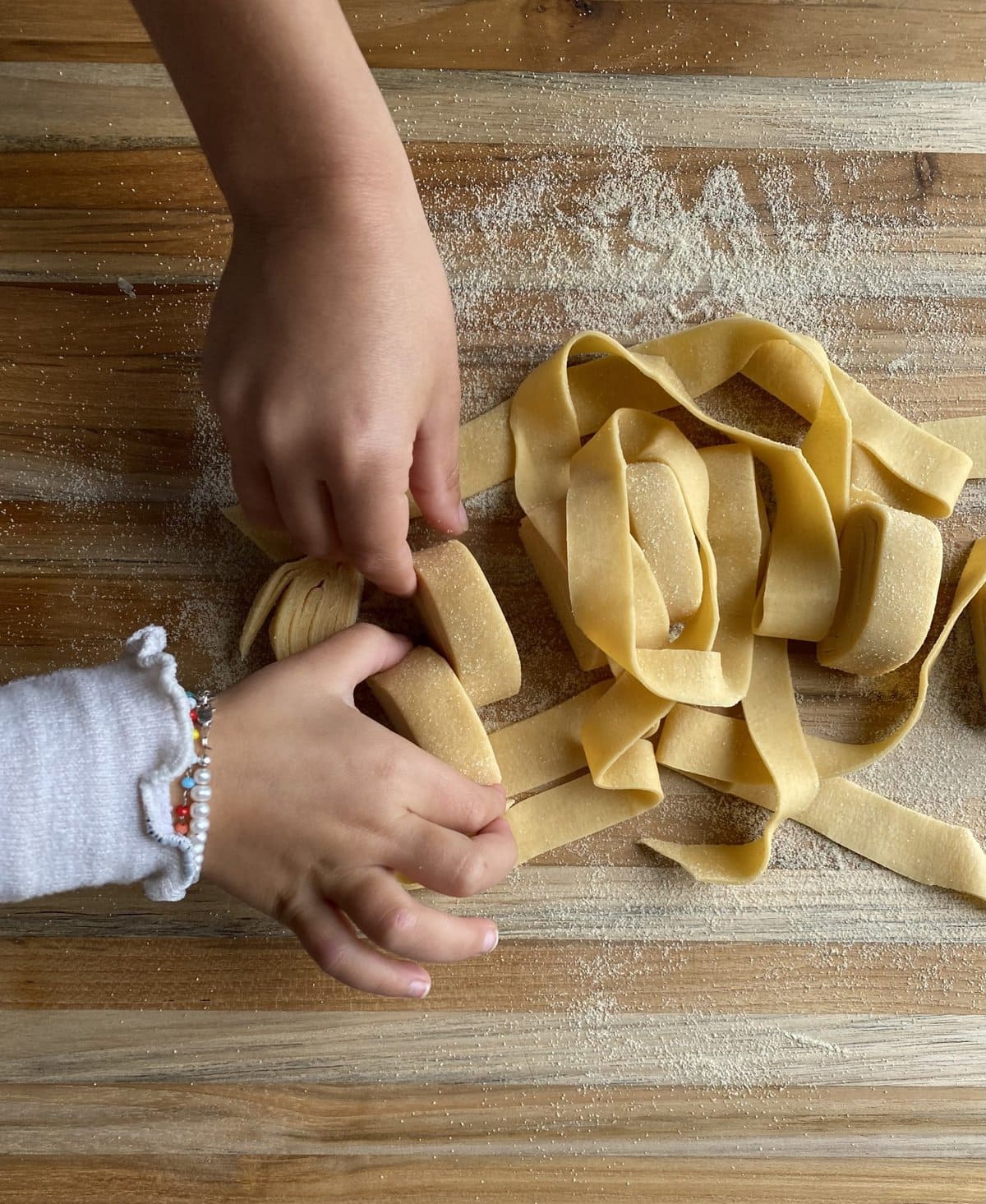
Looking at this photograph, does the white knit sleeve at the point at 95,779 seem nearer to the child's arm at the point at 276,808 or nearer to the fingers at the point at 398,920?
the child's arm at the point at 276,808

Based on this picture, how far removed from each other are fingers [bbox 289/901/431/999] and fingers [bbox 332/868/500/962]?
0.04 feet

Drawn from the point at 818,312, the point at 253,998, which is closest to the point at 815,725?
the point at 818,312

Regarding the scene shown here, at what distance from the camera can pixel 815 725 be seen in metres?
1.00

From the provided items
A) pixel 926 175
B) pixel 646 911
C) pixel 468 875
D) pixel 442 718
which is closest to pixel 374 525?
pixel 442 718

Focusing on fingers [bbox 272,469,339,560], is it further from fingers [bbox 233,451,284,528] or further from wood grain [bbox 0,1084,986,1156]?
wood grain [bbox 0,1084,986,1156]

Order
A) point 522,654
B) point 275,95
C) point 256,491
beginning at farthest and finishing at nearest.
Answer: point 522,654
point 256,491
point 275,95

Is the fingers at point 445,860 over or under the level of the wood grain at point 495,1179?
over

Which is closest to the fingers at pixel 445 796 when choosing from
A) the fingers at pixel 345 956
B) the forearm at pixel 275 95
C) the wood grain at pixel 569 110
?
the fingers at pixel 345 956

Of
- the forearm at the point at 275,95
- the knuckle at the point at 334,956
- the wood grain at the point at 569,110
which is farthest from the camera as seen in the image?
the wood grain at the point at 569,110

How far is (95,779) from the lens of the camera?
0.79 meters

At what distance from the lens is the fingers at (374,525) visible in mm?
830

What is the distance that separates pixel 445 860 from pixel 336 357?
0.41 meters

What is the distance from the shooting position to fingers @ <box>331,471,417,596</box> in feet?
2.72

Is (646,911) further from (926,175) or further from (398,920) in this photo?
(926,175)
